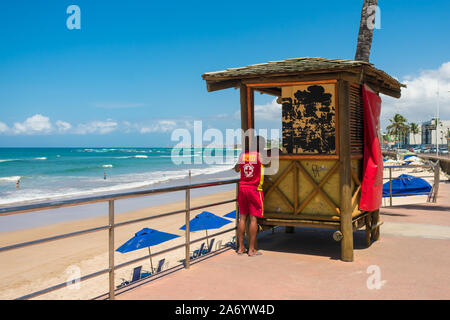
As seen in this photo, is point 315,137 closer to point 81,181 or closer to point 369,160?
point 369,160

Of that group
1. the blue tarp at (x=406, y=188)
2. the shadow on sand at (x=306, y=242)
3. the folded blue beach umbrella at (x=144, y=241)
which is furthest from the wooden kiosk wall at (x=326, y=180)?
the blue tarp at (x=406, y=188)

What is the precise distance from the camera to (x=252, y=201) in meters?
5.41

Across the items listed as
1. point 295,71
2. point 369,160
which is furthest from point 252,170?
point 369,160

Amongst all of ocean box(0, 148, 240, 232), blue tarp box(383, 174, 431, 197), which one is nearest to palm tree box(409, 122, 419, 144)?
ocean box(0, 148, 240, 232)

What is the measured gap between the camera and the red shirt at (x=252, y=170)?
5301mm

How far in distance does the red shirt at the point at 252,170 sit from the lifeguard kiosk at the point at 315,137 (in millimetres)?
486

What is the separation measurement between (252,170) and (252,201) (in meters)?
0.44

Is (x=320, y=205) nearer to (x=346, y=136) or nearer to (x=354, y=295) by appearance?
(x=346, y=136)

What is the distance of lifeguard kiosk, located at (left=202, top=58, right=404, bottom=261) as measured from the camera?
518 centimetres

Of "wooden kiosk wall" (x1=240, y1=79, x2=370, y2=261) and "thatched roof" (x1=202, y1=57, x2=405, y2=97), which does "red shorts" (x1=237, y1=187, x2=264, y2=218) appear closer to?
"wooden kiosk wall" (x1=240, y1=79, x2=370, y2=261)

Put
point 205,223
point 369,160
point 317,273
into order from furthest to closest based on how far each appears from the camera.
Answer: point 205,223 → point 369,160 → point 317,273

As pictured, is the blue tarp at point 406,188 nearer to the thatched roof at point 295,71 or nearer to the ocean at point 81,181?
the thatched roof at point 295,71
